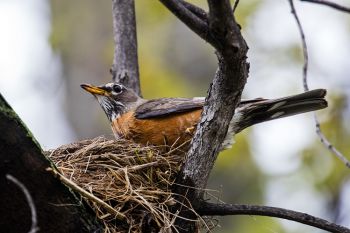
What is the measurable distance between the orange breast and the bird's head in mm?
505

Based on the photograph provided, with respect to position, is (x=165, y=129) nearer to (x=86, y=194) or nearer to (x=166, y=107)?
(x=166, y=107)

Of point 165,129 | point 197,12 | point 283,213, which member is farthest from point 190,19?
point 165,129

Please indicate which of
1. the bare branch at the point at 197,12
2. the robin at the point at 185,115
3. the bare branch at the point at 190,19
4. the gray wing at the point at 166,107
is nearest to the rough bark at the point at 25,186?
the bare branch at the point at 190,19

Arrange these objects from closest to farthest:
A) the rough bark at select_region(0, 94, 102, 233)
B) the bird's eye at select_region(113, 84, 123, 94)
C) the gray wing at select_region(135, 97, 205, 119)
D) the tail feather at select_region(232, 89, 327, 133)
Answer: the rough bark at select_region(0, 94, 102, 233) → the tail feather at select_region(232, 89, 327, 133) → the gray wing at select_region(135, 97, 205, 119) → the bird's eye at select_region(113, 84, 123, 94)

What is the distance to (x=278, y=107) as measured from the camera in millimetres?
4238

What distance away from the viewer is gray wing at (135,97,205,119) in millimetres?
4344

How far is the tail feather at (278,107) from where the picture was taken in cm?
409

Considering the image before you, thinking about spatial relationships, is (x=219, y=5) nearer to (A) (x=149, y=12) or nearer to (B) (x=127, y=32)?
(B) (x=127, y=32)

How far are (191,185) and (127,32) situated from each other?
225 centimetres

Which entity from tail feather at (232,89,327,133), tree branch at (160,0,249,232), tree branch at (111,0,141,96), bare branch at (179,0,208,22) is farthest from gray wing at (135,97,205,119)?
bare branch at (179,0,208,22)

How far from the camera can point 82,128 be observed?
727cm

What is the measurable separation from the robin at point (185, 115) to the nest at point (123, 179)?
0.24m

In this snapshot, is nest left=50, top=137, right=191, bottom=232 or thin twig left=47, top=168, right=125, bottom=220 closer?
thin twig left=47, top=168, right=125, bottom=220

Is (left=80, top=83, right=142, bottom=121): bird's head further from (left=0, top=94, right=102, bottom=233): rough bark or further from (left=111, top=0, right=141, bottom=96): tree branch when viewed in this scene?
(left=0, top=94, right=102, bottom=233): rough bark
